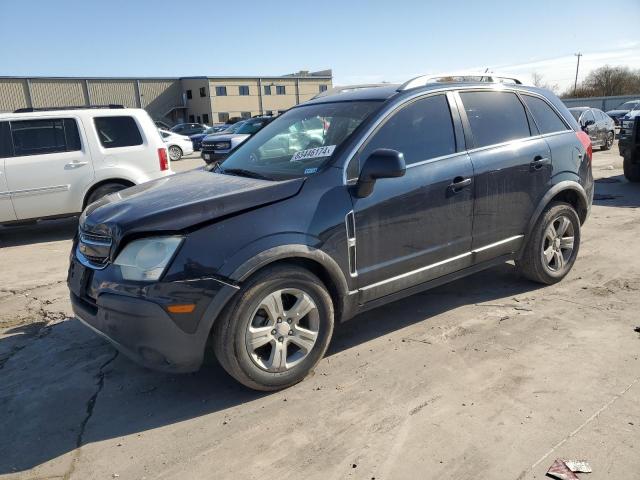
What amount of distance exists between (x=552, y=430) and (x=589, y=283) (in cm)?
266

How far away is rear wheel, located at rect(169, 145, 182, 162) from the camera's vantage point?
2294 centimetres

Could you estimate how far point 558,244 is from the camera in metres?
4.87

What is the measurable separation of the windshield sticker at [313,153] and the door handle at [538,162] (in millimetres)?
1920

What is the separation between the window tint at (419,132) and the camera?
3.69 m

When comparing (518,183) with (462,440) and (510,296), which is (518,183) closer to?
(510,296)

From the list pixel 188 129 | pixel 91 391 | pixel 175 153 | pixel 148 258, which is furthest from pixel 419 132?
pixel 188 129

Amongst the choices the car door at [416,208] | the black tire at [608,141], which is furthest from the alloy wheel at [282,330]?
the black tire at [608,141]

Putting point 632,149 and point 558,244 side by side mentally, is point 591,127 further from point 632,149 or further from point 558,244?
point 558,244

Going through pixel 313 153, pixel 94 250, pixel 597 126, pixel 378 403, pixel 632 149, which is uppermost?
pixel 313 153

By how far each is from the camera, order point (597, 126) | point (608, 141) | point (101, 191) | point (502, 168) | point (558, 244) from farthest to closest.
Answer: point (608, 141) → point (597, 126) → point (101, 191) → point (558, 244) → point (502, 168)

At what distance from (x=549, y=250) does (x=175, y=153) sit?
20.6 m

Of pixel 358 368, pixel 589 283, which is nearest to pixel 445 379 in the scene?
pixel 358 368

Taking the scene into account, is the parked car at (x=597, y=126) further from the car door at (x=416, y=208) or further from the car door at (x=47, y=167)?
the car door at (x=47, y=167)

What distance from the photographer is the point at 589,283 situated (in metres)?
4.96
